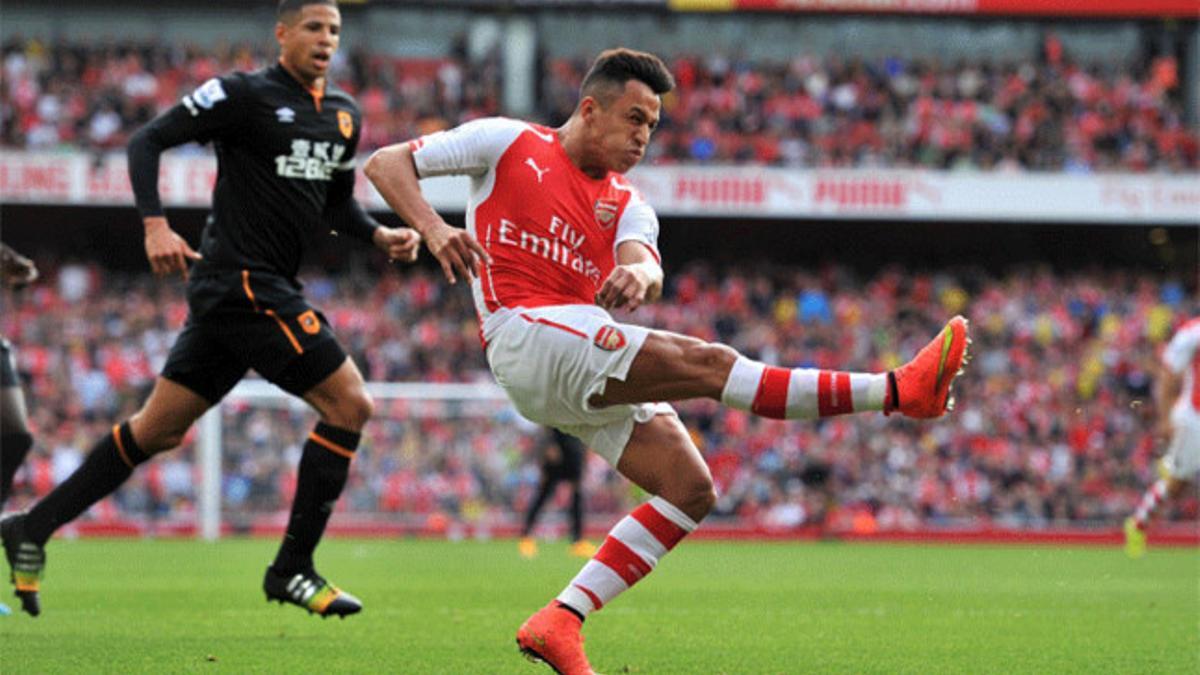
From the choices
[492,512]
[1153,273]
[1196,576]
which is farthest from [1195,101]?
[1196,576]

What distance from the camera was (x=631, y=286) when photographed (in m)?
5.06

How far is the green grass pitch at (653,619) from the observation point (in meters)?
6.27

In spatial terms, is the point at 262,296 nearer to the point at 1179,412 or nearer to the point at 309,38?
the point at 309,38

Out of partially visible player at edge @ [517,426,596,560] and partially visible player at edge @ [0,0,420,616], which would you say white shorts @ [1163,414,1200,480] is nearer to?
partially visible player at edge @ [517,426,596,560]

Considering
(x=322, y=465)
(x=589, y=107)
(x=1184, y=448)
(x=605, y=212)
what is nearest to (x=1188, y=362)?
(x=1184, y=448)

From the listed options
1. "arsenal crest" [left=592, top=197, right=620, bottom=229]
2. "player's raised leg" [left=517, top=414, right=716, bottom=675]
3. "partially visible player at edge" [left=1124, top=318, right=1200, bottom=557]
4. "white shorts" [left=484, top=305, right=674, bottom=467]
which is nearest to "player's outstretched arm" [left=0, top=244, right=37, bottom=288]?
"white shorts" [left=484, top=305, right=674, bottom=467]

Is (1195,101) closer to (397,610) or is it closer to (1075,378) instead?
(1075,378)

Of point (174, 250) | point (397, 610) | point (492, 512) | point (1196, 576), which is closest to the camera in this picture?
point (174, 250)

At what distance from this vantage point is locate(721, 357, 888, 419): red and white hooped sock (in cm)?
511

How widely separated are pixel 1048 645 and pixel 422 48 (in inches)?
975

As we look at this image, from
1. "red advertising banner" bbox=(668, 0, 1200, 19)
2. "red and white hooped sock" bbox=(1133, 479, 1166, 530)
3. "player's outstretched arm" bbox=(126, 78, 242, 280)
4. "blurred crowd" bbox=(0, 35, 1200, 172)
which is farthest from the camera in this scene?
"red advertising banner" bbox=(668, 0, 1200, 19)

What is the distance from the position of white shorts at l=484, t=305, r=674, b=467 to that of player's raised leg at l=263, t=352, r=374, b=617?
1640 millimetres

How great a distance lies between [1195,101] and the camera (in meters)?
30.3

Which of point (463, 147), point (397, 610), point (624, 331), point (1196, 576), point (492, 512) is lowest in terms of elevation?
point (492, 512)
